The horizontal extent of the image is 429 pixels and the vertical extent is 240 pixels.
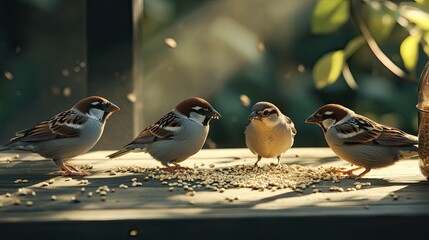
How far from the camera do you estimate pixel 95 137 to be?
394 centimetres

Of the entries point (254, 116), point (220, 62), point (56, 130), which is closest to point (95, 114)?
point (56, 130)

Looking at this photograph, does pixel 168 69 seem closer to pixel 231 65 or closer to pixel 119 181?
pixel 231 65

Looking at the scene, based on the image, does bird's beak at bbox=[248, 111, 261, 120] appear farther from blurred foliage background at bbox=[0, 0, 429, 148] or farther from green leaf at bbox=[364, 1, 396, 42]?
blurred foliage background at bbox=[0, 0, 429, 148]

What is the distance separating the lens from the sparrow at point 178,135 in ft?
12.8

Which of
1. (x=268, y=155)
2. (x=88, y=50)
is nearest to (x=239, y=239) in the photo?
(x=268, y=155)

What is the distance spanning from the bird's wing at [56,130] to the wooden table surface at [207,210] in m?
0.31

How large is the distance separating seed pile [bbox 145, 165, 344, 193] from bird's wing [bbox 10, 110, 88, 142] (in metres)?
0.40

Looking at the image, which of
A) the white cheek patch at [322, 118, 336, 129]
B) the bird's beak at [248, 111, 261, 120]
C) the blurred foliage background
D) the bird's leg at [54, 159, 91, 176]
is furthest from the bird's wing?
the blurred foliage background

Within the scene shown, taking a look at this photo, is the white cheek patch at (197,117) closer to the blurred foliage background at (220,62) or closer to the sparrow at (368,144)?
the sparrow at (368,144)

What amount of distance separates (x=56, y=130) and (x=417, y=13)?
1.85 meters

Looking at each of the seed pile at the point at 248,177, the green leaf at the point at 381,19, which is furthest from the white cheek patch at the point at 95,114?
the green leaf at the point at 381,19

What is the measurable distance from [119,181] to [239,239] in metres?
0.94

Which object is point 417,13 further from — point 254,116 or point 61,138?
point 61,138

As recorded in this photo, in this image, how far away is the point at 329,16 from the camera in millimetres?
4328
